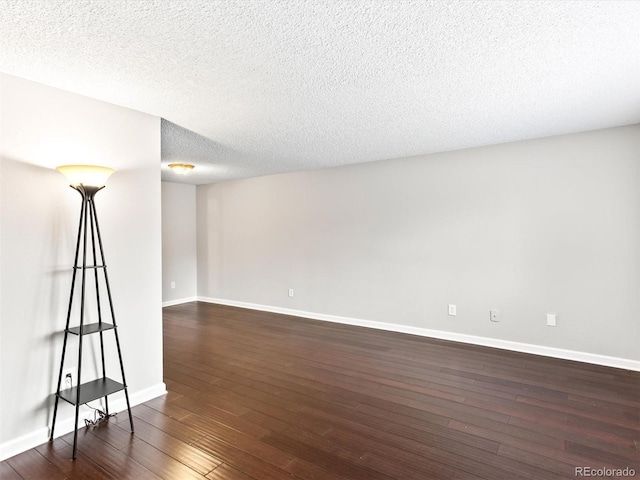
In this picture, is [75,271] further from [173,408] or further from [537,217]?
[537,217]

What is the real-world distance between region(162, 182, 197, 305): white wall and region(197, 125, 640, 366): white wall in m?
1.58

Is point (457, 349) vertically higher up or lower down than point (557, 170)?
lower down

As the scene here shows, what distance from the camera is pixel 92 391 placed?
2.39 m

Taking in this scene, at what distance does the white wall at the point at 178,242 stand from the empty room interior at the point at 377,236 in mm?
1999

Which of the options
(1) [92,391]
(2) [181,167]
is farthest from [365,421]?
(2) [181,167]

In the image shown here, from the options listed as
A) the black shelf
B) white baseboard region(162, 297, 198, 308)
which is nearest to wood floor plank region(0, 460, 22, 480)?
the black shelf

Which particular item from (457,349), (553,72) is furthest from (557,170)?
(457,349)

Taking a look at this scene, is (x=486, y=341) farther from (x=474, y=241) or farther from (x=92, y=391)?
(x=92, y=391)

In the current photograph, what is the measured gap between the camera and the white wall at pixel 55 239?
2.21 meters

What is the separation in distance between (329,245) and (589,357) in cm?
336

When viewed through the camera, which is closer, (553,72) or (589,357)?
(553,72)

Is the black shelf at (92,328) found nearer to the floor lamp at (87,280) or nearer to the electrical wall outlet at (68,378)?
the floor lamp at (87,280)

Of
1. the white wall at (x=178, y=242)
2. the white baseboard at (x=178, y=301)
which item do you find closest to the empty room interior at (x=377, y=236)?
the white baseboard at (x=178, y=301)

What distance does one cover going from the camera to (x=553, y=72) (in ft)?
7.55
